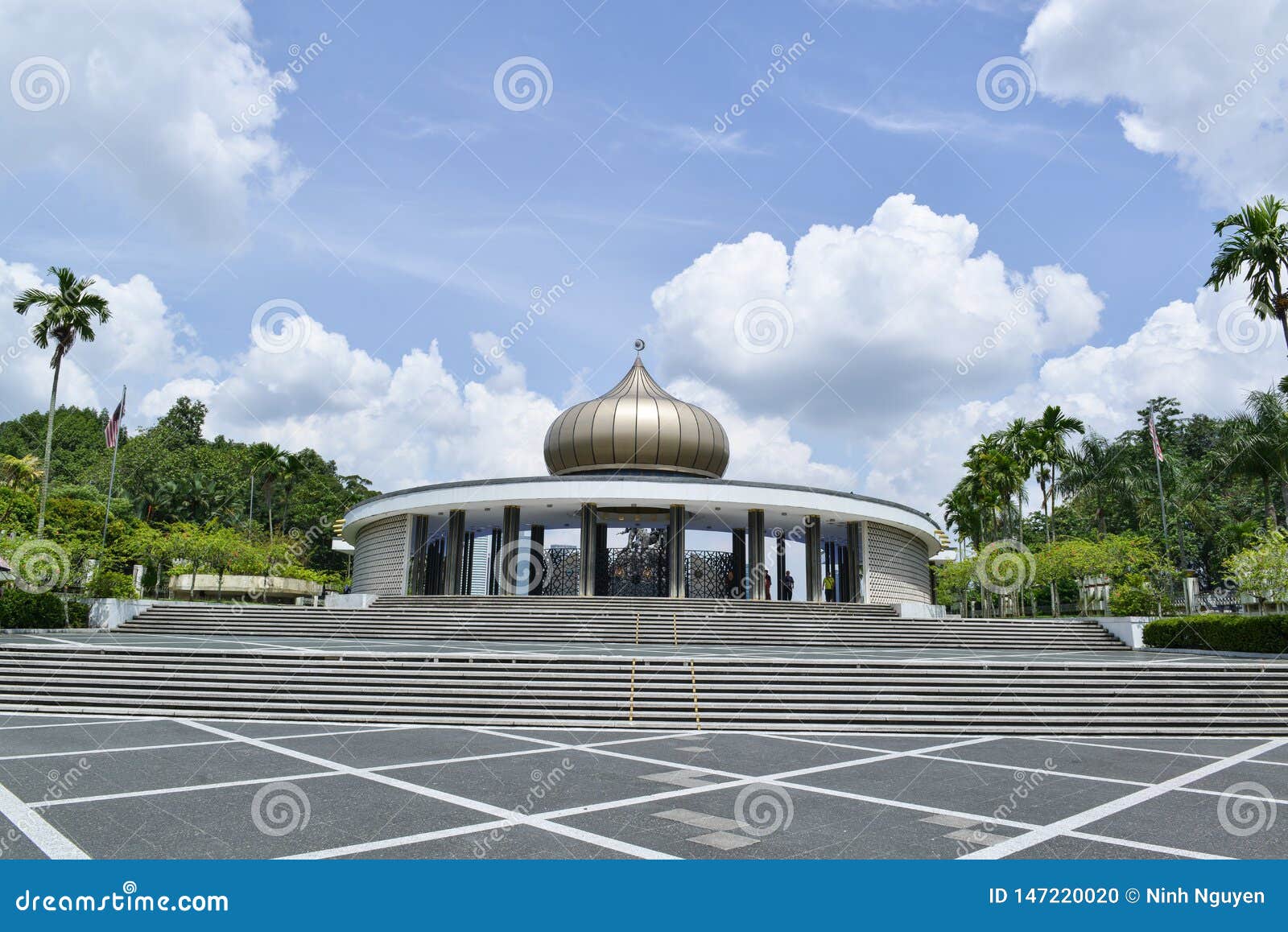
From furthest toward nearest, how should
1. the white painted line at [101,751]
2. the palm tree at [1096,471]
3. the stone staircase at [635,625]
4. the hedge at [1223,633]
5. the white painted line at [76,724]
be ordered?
the palm tree at [1096,471]
the stone staircase at [635,625]
the hedge at [1223,633]
the white painted line at [76,724]
the white painted line at [101,751]

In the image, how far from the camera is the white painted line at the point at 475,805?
18.1ft

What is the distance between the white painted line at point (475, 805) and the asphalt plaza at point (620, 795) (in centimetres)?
3

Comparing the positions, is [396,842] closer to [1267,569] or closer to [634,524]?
[1267,569]

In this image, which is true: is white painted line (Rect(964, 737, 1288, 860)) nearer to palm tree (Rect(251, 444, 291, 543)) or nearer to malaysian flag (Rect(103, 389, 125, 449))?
malaysian flag (Rect(103, 389, 125, 449))

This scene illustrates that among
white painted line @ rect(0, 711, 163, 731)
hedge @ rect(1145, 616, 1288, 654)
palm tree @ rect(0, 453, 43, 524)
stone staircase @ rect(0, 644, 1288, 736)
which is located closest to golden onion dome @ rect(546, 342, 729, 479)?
hedge @ rect(1145, 616, 1288, 654)

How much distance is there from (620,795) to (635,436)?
85.8ft

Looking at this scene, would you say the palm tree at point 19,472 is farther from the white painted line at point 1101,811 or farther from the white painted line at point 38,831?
the white painted line at point 1101,811

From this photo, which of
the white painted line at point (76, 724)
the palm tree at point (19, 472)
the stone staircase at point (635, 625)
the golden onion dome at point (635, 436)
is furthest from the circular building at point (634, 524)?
the palm tree at point (19, 472)

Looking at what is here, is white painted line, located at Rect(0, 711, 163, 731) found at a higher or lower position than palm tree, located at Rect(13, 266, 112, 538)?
lower

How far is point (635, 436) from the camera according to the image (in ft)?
109

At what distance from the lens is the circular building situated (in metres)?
30.4

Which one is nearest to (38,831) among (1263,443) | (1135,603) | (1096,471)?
(1135,603)

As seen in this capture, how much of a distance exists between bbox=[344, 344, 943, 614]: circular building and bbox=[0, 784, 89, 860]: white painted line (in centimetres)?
2331

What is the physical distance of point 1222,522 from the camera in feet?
174
